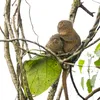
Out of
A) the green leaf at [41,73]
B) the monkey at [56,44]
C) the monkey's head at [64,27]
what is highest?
the monkey's head at [64,27]

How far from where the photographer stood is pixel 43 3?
124cm

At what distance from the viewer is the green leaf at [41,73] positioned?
630 mm

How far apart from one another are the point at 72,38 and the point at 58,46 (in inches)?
1.2

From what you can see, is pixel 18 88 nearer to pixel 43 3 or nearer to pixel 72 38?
pixel 72 38

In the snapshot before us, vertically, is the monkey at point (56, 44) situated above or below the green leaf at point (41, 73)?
above

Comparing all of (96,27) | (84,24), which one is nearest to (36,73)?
(96,27)

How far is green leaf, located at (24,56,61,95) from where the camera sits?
63 centimetres

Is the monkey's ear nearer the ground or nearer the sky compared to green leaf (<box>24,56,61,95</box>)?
nearer the sky

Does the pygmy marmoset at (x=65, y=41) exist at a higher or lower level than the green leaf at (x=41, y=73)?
higher

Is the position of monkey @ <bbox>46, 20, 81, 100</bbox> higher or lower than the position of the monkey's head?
lower

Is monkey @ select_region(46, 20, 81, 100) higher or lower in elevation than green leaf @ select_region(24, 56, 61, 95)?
higher

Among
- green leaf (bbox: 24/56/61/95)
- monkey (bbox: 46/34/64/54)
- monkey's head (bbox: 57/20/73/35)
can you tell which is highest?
monkey's head (bbox: 57/20/73/35)

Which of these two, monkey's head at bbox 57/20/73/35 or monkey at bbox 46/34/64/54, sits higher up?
monkey's head at bbox 57/20/73/35

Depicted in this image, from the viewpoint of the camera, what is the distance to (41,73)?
63 centimetres
